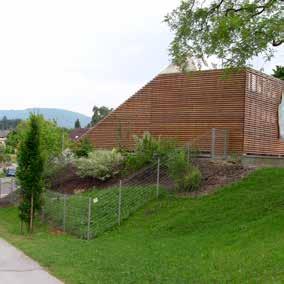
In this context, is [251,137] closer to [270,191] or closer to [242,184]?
[242,184]

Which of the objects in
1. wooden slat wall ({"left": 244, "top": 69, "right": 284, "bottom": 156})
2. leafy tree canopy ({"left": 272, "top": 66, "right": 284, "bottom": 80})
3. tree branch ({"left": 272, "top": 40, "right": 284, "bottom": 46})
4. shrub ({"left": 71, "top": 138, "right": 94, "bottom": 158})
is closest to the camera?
tree branch ({"left": 272, "top": 40, "right": 284, "bottom": 46})

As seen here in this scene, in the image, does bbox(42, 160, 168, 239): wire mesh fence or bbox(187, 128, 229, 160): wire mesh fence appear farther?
bbox(187, 128, 229, 160): wire mesh fence

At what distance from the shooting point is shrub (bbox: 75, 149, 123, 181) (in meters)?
23.4

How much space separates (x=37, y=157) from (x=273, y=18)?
8.68 m

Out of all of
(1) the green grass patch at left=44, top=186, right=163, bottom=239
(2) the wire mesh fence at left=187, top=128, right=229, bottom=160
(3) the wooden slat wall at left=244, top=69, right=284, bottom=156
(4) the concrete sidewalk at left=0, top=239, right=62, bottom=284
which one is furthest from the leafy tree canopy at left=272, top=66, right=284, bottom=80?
(4) the concrete sidewalk at left=0, top=239, right=62, bottom=284

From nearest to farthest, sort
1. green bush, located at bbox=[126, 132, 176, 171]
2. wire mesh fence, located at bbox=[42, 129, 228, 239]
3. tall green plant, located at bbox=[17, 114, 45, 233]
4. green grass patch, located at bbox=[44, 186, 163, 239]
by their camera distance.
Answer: green grass patch, located at bbox=[44, 186, 163, 239], wire mesh fence, located at bbox=[42, 129, 228, 239], tall green plant, located at bbox=[17, 114, 45, 233], green bush, located at bbox=[126, 132, 176, 171]

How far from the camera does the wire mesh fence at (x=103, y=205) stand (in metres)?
17.2

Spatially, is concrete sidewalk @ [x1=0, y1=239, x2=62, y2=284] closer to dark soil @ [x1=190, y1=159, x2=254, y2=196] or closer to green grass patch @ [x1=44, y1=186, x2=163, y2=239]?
green grass patch @ [x1=44, y1=186, x2=163, y2=239]

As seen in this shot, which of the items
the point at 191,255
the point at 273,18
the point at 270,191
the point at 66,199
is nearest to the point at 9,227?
the point at 66,199

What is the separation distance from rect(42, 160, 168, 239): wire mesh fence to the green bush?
60 cm

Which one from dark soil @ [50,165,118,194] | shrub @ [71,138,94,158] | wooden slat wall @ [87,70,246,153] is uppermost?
wooden slat wall @ [87,70,246,153]

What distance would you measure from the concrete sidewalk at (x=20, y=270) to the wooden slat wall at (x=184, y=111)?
11.8 metres

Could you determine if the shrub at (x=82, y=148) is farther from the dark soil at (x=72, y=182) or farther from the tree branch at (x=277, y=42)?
the tree branch at (x=277, y=42)

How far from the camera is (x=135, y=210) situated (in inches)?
718
